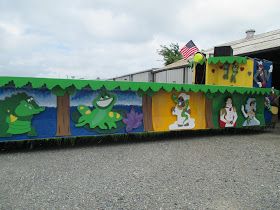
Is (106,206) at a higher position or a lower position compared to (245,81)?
lower

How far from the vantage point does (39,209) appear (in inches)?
126

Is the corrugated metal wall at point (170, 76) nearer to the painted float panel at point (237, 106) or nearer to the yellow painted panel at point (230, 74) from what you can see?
the yellow painted panel at point (230, 74)

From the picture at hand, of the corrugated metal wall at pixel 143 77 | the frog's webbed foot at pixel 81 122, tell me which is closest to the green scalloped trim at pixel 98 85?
the frog's webbed foot at pixel 81 122

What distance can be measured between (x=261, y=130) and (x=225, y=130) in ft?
4.95

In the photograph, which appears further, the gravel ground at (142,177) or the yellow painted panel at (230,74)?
the yellow painted panel at (230,74)

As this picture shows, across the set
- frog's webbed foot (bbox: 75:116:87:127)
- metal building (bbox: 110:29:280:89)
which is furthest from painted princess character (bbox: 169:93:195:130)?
metal building (bbox: 110:29:280:89)

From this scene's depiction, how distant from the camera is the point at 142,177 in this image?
4.40 m

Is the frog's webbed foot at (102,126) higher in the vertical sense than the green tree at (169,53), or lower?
lower

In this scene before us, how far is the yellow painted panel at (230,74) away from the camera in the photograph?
912 centimetres

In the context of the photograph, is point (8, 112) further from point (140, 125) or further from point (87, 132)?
point (140, 125)

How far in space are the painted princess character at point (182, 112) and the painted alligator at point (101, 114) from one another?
1644 millimetres

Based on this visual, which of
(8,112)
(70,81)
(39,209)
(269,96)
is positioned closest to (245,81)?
(269,96)

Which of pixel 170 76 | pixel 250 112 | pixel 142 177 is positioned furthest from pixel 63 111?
pixel 170 76

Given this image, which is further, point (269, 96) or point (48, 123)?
point (269, 96)
